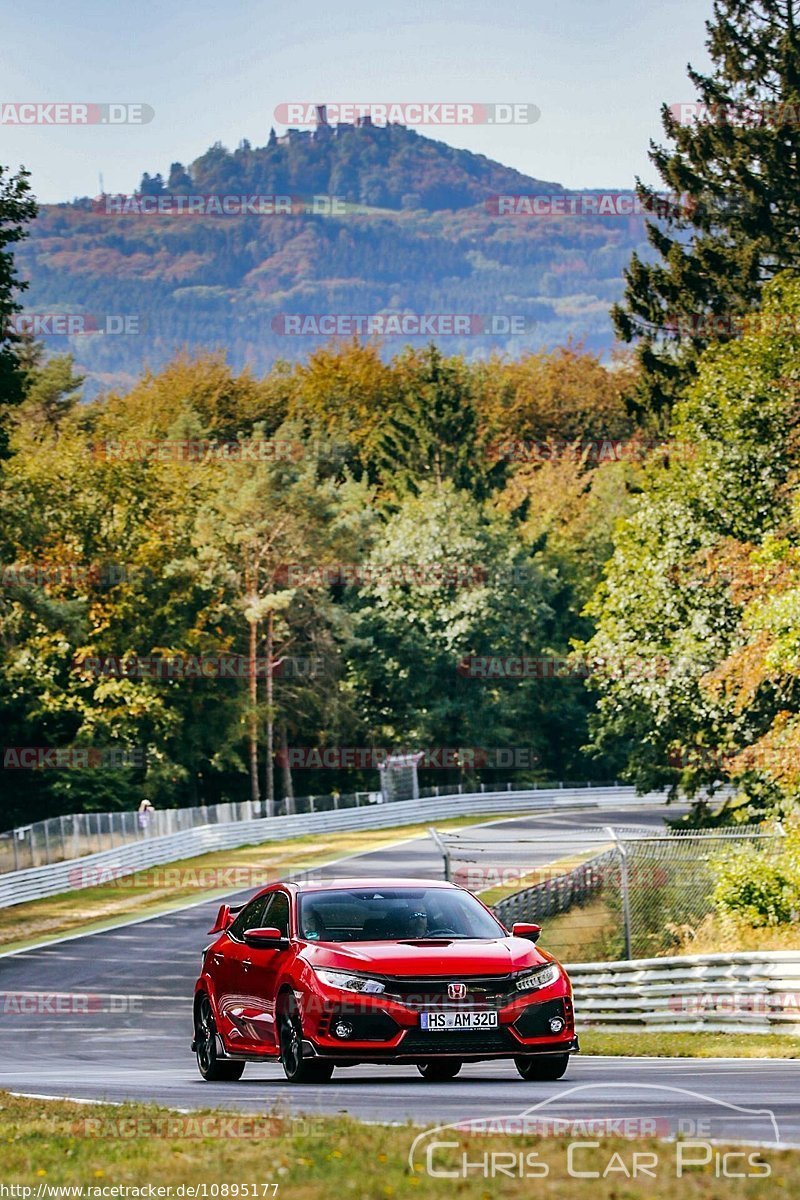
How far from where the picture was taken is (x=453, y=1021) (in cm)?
1262

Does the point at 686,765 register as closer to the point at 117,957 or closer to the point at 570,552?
the point at 117,957


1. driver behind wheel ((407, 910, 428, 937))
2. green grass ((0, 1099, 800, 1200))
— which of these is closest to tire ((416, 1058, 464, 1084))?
driver behind wheel ((407, 910, 428, 937))

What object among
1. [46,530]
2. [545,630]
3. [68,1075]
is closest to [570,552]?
[545,630]

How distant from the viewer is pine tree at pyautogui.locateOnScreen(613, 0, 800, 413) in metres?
52.0

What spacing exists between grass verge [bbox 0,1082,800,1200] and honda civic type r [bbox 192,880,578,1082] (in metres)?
2.59

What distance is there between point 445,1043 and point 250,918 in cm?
268

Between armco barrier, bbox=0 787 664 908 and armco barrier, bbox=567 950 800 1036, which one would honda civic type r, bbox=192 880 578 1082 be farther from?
armco barrier, bbox=0 787 664 908

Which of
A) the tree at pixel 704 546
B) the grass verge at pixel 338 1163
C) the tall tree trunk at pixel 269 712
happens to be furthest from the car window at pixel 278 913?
the tall tree trunk at pixel 269 712

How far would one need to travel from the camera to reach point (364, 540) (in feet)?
289

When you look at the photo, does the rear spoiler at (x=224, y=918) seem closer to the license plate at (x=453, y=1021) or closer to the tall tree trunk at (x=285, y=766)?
the license plate at (x=453, y=1021)

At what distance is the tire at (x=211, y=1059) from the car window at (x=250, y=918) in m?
0.55

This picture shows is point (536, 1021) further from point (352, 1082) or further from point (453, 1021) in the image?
point (352, 1082)

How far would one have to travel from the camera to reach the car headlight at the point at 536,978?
1288cm

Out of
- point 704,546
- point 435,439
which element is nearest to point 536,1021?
point 704,546
